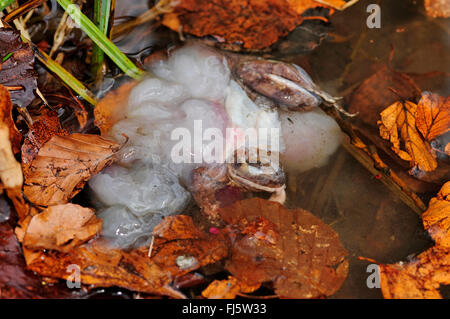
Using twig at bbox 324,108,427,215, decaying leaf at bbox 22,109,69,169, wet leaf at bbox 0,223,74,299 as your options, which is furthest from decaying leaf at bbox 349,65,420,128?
wet leaf at bbox 0,223,74,299

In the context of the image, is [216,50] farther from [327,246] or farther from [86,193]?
[327,246]

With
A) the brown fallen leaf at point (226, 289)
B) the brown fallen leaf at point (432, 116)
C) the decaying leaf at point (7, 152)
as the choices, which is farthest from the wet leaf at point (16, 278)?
the brown fallen leaf at point (432, 116)

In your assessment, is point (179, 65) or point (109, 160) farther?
point (179, 65)

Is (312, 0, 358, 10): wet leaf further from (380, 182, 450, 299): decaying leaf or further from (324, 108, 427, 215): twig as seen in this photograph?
(380, 182, 450, 299): decaying leaf

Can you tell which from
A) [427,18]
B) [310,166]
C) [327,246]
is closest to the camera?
[327,246]

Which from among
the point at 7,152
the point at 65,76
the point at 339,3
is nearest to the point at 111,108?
the point at 65,76

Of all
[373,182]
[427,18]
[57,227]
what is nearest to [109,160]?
Answer: [57,227]

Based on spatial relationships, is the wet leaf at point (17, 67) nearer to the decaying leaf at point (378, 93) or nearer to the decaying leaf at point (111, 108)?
the decaying leaf at point (111, 108)
